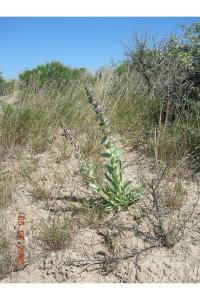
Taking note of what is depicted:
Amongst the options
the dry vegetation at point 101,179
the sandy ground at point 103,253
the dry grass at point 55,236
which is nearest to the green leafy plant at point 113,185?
the dry vegetation at point 101,179

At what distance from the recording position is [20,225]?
3543mm

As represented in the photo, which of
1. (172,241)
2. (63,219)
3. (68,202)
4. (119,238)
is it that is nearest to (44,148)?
(68,202)

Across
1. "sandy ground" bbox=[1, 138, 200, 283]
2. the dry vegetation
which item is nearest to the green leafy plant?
the dry vegetation

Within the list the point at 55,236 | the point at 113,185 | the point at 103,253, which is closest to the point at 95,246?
the point at 103,253

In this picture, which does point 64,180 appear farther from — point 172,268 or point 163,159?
point 172,268

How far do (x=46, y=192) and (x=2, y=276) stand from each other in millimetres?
1136

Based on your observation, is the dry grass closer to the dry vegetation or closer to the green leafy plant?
the dry vegetation

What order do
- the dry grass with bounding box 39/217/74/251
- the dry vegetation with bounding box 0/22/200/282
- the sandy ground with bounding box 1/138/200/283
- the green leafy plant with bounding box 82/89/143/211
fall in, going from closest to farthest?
1. the sandy ground with bounding box 1/138/200/283
2. the dry vegetation with bounding box 0/22/200/282
3. the dry grass with bounding box 39/217/74/251
4. the green leafy plant with bounding box 82/89/143/211

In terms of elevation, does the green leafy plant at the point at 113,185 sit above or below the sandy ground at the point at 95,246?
above

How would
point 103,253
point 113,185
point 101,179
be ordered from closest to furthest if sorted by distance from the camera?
1. point 103,253
2. point 113,185
3. point 101,179

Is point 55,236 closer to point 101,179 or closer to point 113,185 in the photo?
point 113,185

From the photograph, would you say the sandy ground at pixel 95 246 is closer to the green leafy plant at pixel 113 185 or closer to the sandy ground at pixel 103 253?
the sandy ground at pixel 103 253

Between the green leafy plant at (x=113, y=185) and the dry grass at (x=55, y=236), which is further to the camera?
the green leafy plant at (x=113, y=185)

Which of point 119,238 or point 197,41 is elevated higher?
point 197,41
